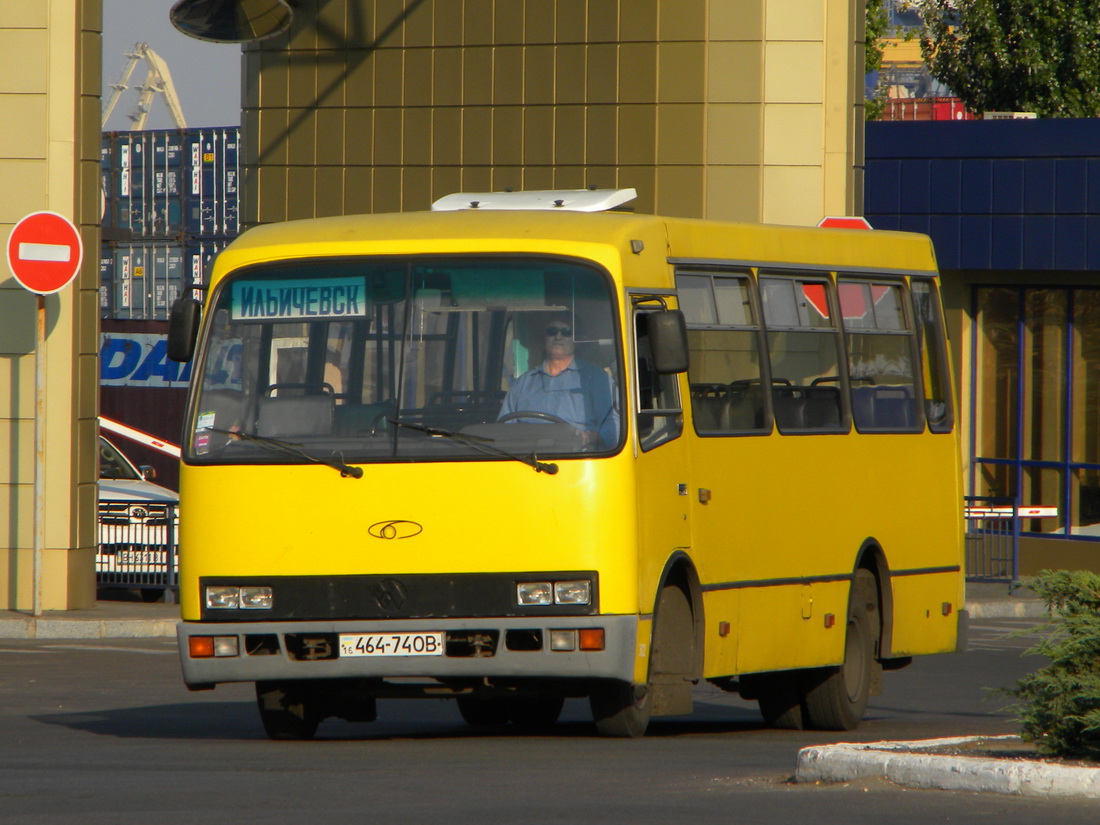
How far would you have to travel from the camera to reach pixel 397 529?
30.0 ft

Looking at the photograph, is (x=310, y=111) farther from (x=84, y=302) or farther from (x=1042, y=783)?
(x=1042, y=783)

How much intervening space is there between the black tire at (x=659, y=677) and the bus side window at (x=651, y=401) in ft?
2.45

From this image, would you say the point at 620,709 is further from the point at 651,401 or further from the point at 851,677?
the point at 851,677

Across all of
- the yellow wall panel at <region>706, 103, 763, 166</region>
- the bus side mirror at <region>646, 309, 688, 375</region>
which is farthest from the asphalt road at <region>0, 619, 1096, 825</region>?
the yellow wall panel at <region>706, 103, 763, 166</region>

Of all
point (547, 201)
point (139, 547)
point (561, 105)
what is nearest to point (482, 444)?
point (547, 201)

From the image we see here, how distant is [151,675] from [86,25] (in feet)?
21.3

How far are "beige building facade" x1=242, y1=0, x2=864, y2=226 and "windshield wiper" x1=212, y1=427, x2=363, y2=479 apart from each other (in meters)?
10.5

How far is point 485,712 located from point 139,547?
9.32m

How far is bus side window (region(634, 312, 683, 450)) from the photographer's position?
9297 millimetres

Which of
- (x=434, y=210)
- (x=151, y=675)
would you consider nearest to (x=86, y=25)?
(x=151, y=675)

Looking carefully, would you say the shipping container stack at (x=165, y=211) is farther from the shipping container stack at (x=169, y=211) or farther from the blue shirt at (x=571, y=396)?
the blue shirt at (x=571, y=396)

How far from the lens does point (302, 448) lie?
9.32m

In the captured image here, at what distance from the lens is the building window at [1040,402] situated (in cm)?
2502

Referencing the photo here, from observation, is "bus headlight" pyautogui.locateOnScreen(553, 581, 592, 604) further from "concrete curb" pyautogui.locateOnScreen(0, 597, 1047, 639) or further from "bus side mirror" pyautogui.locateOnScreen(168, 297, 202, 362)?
"concrete curb" pyautogui.locateOnScreen(0, 597, 1047, 639)
